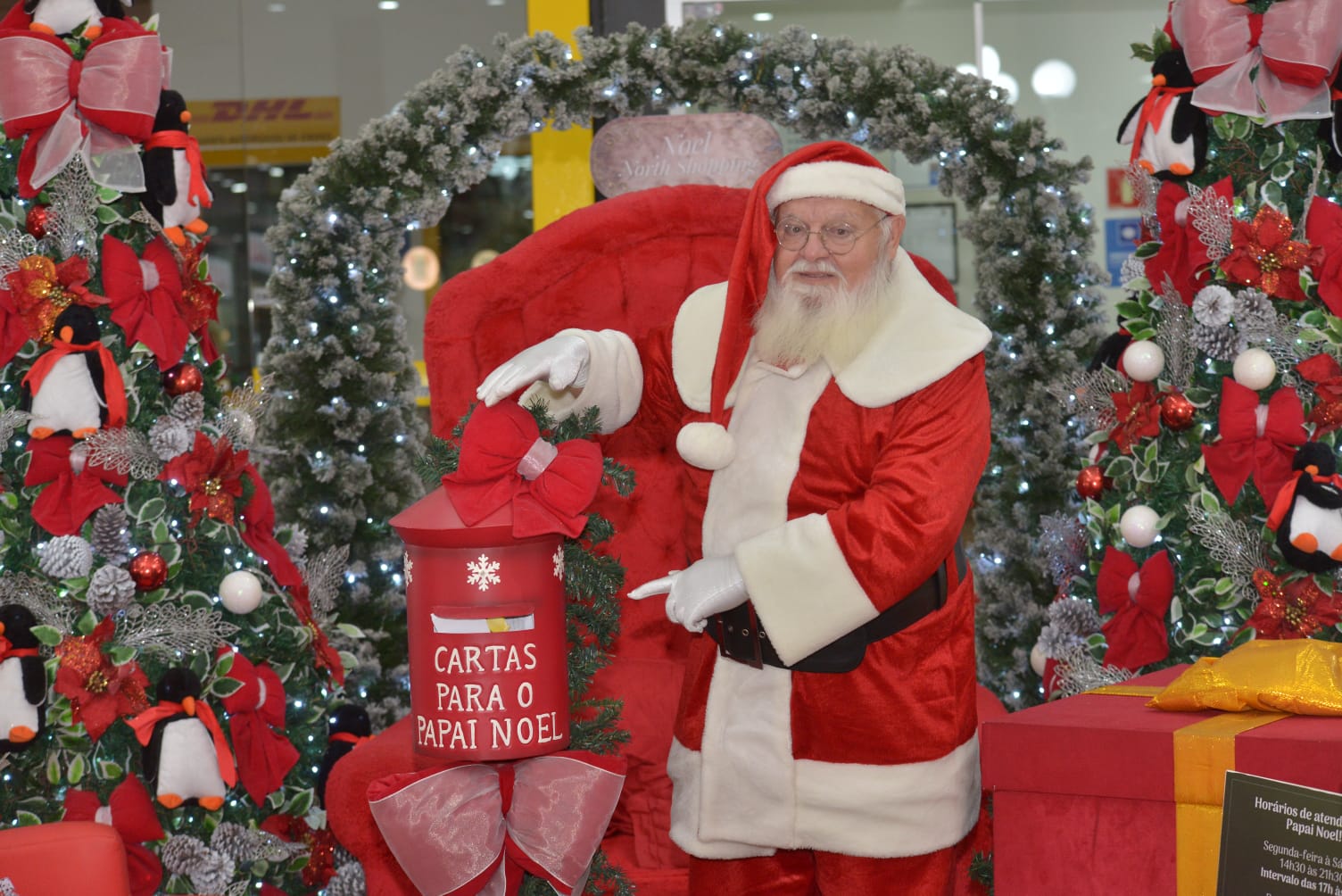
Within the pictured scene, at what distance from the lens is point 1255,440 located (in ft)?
8.57

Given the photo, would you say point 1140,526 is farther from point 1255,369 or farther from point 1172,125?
point 1172,125

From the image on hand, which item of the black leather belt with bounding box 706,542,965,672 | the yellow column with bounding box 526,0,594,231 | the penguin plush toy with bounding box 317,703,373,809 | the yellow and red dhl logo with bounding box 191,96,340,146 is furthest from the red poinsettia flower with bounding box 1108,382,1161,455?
the yellow and red dhl logo with bounding box 191,96,340,146

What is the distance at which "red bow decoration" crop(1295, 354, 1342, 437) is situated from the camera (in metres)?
2.53

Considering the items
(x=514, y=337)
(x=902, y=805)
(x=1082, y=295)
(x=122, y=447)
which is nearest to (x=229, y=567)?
(x=122, y=447)

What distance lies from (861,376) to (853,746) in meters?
0.59

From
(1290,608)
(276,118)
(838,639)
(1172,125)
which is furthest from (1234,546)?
(276,118)

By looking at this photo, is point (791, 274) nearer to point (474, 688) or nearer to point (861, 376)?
point (861, 376)

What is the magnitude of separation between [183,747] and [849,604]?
4.65 ft

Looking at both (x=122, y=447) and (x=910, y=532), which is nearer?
(x=910, y=532)

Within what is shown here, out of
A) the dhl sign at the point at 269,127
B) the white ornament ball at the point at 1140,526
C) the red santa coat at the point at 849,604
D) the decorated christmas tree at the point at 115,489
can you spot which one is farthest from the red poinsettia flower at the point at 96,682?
the dhl sign at the point at 269,127

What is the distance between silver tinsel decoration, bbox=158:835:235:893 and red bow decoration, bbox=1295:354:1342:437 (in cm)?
232

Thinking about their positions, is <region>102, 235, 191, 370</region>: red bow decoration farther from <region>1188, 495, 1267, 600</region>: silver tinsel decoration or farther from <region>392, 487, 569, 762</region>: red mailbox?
<region>1188, 495, 1267, 600</region>: silver tinsel decoration

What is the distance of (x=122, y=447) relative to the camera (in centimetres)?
272

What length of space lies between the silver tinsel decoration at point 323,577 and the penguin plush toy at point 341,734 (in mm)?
362
